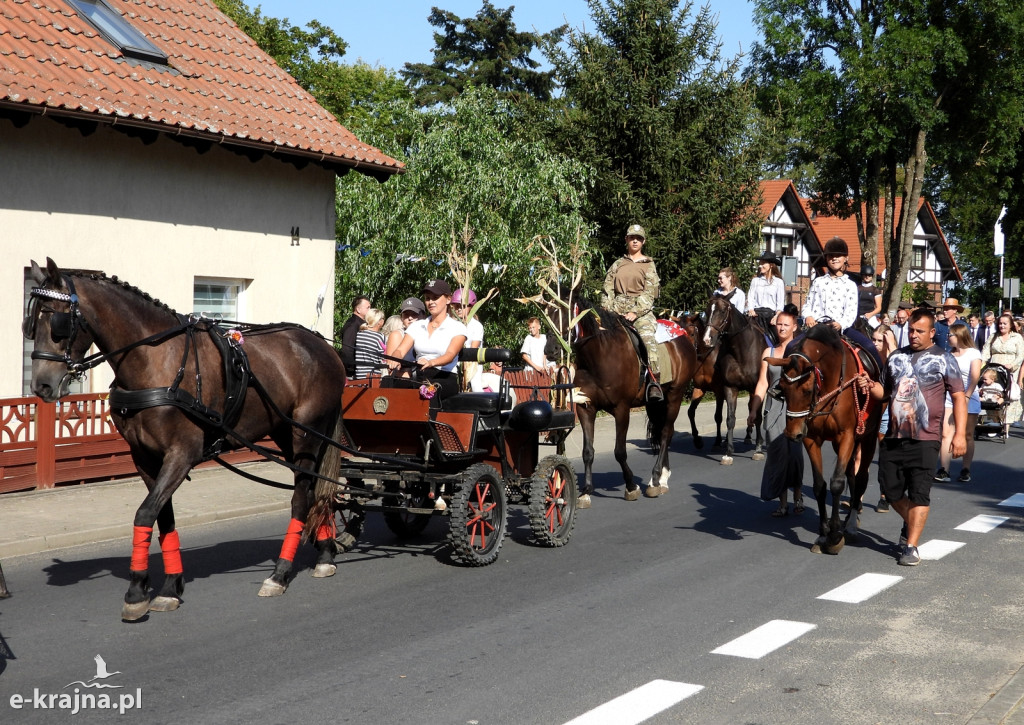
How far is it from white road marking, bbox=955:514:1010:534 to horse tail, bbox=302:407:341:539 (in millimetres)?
6358

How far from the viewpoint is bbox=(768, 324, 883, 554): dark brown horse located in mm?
9297

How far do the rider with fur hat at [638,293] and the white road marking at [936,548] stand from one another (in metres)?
3.52

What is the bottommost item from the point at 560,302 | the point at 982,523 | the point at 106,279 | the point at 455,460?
the point at 982,523

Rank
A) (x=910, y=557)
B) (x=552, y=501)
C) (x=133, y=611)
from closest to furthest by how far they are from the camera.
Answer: (x=133, y=611) < (x=910, y=557) < (x=552, y=501)

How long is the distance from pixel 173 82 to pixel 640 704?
40.7ft

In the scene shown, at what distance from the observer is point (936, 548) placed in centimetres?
1000

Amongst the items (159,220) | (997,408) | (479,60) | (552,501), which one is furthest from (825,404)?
(479,60)

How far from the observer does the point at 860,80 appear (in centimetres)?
3334

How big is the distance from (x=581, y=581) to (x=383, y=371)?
3132 millimetres

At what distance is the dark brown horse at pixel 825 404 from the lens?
30.5 ft

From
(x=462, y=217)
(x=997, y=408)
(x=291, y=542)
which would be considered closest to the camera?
(x=291, y=542)

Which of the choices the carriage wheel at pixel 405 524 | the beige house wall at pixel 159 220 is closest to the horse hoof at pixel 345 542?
the carriage wheel at pixel 405 524

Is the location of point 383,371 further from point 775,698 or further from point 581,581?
point 775,698

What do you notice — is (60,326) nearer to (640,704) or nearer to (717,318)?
(640,704)
